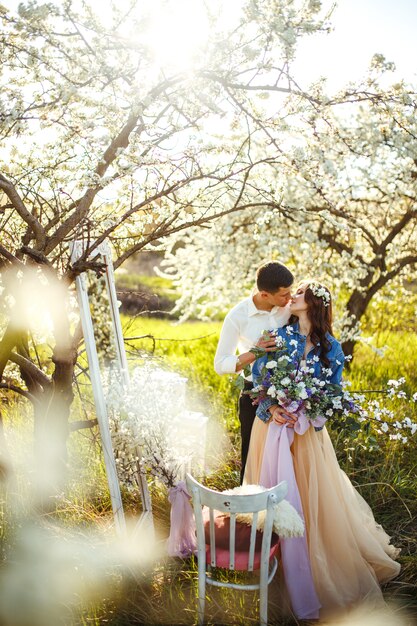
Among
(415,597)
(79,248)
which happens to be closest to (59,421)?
(79,248)

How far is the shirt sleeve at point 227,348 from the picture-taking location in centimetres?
376

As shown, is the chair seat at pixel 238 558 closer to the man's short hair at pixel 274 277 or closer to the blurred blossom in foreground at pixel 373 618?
the blurred blossom in foreground at pixel 373 618

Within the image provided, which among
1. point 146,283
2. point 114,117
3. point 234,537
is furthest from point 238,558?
point 146,283

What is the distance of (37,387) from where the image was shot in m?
4.29

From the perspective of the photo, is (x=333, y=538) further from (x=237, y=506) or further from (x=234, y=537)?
(x=237, y=506)

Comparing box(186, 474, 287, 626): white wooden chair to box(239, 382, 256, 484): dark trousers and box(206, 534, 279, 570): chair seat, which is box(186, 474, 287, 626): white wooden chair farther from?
box(239, 382, 256, 484): dark trousers

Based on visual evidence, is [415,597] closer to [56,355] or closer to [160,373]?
[160,373]

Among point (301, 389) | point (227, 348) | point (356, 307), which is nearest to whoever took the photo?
point (301, 389)

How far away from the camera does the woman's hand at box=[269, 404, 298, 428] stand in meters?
3.45

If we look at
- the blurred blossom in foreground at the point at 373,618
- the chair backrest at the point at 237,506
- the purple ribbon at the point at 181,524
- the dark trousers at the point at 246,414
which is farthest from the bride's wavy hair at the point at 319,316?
the blurred blossom in foreground at the point at 373,618

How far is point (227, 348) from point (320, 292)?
76 centimetres

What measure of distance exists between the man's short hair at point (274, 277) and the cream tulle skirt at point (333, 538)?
89cm

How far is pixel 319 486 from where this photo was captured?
11.6 ft

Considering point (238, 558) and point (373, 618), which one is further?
point (373, 618)
